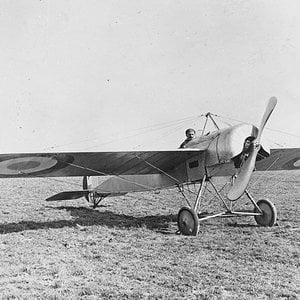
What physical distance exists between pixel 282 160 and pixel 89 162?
687cm

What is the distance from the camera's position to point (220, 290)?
4086 millimetres

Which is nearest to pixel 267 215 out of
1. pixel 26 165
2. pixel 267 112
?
pixel 267 112

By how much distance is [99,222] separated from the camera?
33.3 ft

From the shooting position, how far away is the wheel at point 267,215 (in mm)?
8820

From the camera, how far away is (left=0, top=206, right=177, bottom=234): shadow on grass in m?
8.98

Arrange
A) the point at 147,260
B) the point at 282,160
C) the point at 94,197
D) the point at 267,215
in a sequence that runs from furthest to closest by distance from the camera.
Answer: the point at 94,197 < the point at 282,160 < the point at 267,215 < the point at 147,260

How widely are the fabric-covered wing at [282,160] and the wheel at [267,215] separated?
85.5 inches

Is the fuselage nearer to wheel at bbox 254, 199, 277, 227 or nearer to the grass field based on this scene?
the grass field

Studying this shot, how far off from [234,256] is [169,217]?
17.9 ft

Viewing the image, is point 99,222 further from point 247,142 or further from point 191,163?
point 247,142

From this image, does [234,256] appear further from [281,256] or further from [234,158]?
[234,158]

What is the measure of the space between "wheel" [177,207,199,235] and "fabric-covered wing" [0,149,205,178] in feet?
4.79

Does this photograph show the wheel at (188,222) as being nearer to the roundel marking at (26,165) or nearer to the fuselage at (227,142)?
the fuselage at (227,142)

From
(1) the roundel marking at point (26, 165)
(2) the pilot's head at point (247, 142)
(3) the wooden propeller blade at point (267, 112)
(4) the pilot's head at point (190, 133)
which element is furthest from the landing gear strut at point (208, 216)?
(1) the roundel marking at point (26, 165)
